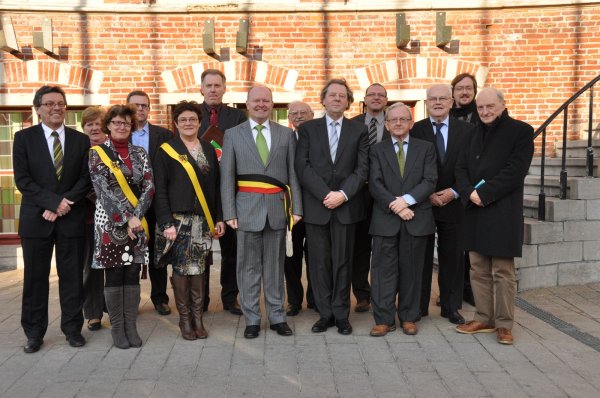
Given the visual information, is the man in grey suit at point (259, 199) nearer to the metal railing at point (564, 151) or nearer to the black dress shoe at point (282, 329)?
the black dress shoe at point (282, 329)

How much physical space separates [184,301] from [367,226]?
5.78 feet

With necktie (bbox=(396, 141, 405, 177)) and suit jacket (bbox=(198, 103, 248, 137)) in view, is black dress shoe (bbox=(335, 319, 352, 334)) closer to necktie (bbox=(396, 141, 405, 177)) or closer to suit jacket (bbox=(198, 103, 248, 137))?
necktie (bbox=(396, 141, 405, 177))

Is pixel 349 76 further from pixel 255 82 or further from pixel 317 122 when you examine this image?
pixel 317 122

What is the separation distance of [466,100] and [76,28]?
5.40m

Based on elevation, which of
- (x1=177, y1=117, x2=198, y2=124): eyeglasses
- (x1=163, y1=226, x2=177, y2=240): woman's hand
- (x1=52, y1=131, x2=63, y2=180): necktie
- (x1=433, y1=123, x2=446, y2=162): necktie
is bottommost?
(x1=163, y1=226, x2=177, y2=240): woman's hand

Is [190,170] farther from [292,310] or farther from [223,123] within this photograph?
[292,310]

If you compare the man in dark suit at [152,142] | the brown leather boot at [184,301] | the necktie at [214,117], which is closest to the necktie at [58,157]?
the man in dark suit at [152,142]

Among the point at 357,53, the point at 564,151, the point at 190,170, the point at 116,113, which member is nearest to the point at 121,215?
the point at 190,170

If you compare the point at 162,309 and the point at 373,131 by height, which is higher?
the point at 373,131

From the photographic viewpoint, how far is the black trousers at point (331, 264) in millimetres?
4520

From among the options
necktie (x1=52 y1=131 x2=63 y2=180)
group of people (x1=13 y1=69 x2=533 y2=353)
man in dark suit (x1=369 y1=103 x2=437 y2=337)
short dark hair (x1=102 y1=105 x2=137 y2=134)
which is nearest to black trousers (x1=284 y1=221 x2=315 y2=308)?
group of people (x1=13 y1=69 x2=533 y2=353)

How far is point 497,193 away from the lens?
13.8ft

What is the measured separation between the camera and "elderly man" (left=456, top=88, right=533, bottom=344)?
4199 millimetres

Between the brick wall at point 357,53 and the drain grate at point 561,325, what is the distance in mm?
3402
